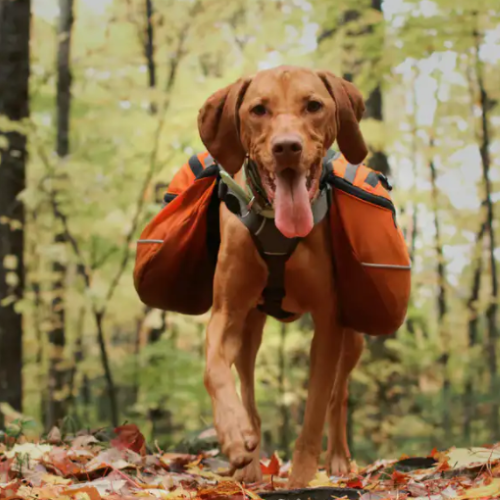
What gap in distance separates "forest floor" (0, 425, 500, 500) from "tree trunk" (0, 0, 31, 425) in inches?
118

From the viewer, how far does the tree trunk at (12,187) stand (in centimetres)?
774

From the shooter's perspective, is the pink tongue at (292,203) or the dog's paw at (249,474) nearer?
the pink tongue at (292,203)

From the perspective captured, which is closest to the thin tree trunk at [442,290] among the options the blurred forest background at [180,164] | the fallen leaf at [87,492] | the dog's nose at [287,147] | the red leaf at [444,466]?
the blurred forest background at [180,164]

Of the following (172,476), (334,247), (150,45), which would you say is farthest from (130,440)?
(150,45)

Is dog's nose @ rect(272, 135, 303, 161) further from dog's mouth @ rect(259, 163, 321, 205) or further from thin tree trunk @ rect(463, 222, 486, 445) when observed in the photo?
thin tree trunk @ rect(463, 222, 486, 445)

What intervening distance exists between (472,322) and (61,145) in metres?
9.28

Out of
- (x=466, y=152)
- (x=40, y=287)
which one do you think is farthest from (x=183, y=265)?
(x=40, y=287)

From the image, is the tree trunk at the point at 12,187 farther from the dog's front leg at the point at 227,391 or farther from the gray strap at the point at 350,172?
the gray strap at the point at 350,172

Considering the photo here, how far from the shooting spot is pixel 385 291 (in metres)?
3.91

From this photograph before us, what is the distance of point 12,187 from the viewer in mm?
8039

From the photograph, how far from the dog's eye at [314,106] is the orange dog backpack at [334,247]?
0.62 metres

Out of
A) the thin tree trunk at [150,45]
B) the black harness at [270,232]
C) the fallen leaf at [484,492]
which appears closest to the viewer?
the fallen leaf at [484,492]

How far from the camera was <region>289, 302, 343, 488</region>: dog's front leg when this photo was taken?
379 cm

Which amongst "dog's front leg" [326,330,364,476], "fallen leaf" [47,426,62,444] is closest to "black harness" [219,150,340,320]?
"dog's front leg" [326,330,364,476]
